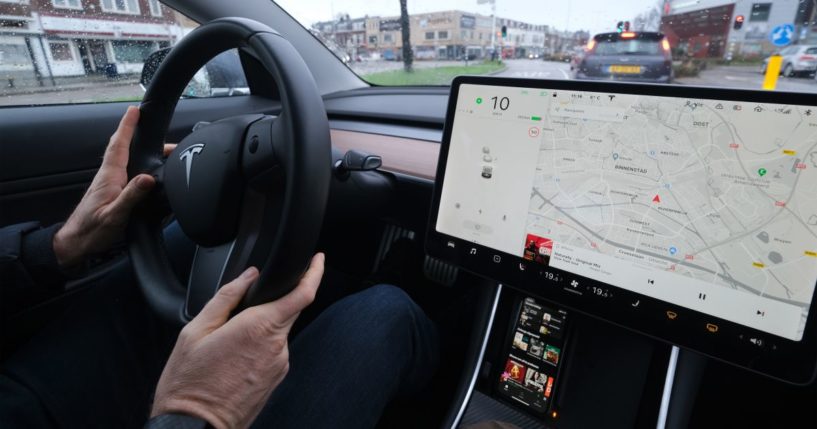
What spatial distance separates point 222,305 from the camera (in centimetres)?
71

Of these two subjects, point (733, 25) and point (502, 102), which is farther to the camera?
point (733, 25)

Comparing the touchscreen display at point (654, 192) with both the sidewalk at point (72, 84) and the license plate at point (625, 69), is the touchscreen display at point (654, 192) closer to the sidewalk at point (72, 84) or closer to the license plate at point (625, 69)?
the license plate at point (625, 69)

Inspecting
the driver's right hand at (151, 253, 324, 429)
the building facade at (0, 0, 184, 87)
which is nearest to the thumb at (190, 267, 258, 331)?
the driver's right hand at (151, 253, 324, 429)

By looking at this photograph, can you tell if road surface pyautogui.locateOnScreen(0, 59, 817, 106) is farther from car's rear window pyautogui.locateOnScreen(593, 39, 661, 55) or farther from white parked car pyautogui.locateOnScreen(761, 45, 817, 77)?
car's rear window pyautogui.locateOnScreen(593, 39, 661, 55)

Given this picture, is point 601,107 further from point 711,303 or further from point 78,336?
point 78,336

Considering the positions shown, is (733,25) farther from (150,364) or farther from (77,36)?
(77,36)

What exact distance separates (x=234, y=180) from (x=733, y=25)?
4.81 feet

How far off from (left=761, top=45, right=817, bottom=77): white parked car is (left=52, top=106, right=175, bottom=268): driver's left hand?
161 centimetres

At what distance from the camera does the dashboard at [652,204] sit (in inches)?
28.0

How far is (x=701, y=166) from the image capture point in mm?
765

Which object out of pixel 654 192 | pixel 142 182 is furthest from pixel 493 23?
pixel 142 182

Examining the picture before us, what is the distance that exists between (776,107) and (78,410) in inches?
57.2

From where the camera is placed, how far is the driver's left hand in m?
1.01

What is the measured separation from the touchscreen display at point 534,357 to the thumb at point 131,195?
0.94 m
